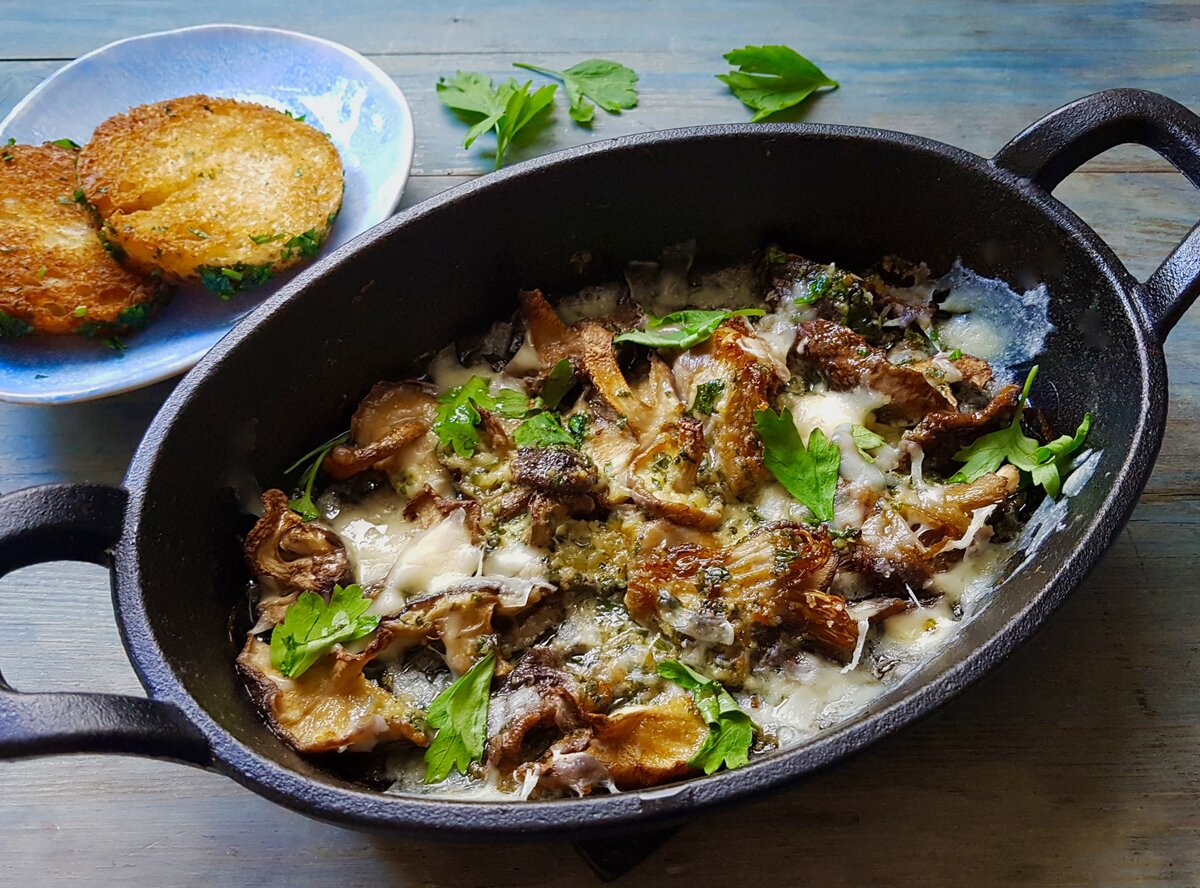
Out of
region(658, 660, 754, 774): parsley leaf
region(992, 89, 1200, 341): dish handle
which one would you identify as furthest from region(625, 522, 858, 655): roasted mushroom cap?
region(992, 89, 1200, 341): dish handle

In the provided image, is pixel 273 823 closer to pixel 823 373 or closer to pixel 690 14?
pixel 823 373

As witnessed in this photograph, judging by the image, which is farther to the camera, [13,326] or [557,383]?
[13,326]

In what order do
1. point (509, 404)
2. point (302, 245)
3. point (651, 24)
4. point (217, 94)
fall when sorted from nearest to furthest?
1. point (509, 404)
2. point (302, 245)
3. point (217, 94)
4. point (651, 24)

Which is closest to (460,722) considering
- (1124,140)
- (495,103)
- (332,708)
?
(332,708)

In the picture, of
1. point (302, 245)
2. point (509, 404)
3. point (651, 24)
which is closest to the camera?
point (509, 404)

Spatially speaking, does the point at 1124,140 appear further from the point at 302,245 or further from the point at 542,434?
the point at 302,245

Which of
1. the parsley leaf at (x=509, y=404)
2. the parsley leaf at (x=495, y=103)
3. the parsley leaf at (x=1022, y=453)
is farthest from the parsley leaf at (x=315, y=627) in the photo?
the parsley leaf at (x=495, y=103)
